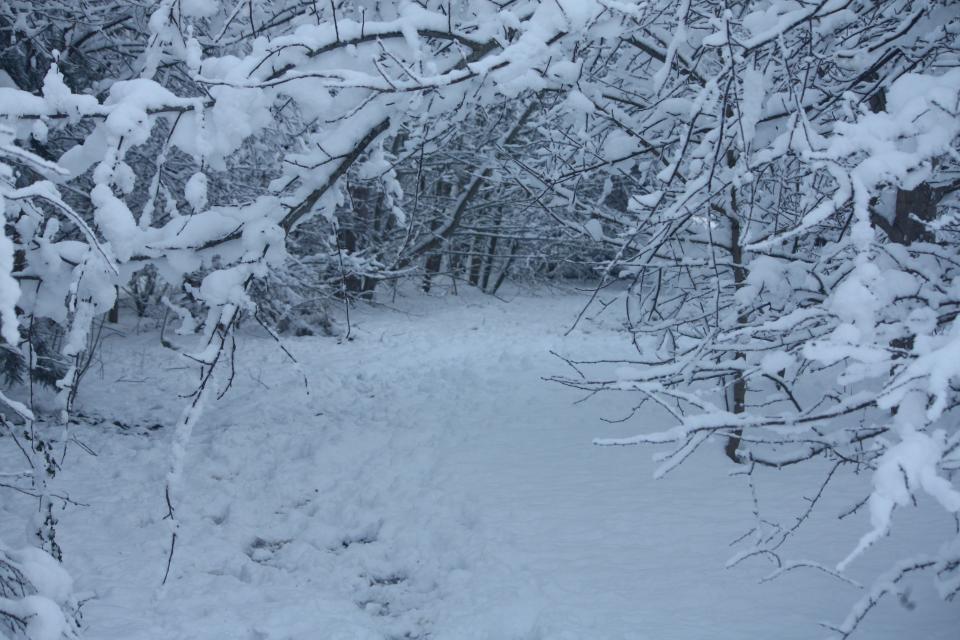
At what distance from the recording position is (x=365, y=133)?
299 centimetres

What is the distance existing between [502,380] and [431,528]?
14.0 ft

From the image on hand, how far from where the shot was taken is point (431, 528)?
5.07m

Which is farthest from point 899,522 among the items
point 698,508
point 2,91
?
point 2,91

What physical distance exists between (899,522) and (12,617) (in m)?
4.54

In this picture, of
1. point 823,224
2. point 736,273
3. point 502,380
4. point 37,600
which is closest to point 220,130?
point 37,600

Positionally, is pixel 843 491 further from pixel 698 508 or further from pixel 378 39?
pixel 378 39

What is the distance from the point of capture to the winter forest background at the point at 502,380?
239cm

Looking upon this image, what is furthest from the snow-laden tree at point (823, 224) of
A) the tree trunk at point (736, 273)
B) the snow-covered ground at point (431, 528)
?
the snow-covered ground at point (431, 528)

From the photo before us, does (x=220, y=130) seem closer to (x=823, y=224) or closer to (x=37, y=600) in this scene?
(x=37, y=600)

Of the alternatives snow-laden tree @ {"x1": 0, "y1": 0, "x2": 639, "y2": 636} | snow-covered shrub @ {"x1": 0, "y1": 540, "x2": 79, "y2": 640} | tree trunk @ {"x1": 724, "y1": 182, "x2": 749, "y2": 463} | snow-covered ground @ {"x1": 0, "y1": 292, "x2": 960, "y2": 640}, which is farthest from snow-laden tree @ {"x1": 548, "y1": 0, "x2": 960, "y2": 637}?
snow-covered shrub @ {"x1": 0, "y1": 540, "x2": 79, "y2": 640}

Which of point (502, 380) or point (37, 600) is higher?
point (37, 600)

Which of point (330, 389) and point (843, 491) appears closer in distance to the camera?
point (843, 491)

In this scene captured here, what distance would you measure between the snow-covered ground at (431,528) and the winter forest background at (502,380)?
3cm

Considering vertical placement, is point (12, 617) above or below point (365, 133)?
below
